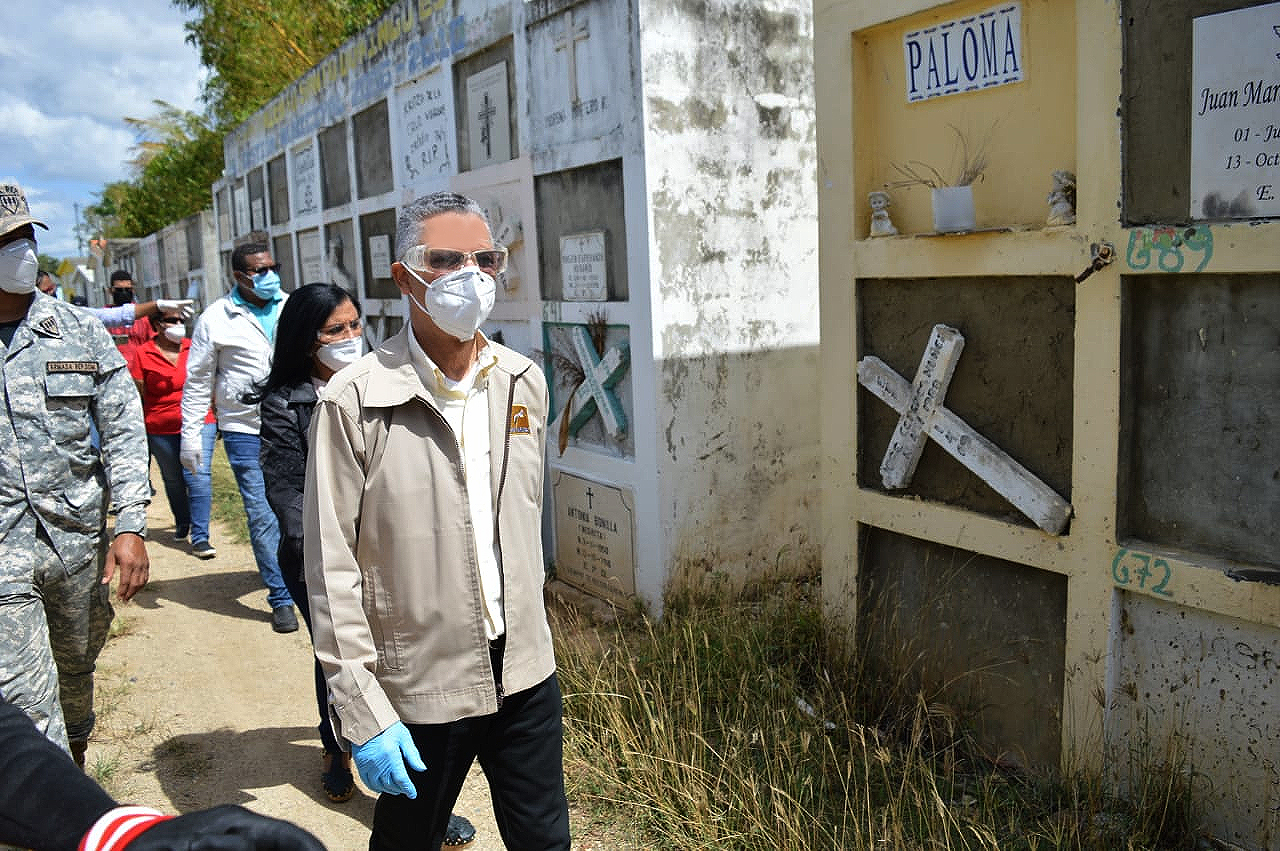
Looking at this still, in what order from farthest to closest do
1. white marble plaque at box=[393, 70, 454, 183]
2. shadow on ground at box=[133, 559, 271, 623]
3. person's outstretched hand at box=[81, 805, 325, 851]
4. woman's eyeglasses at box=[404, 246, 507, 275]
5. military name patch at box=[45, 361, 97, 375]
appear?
white marble plaque at box=[393, 70, 454, 183] < shadow on ground at box=[133, 559, 271, 623] < military name patch at box=[45, 361, 97, 375] < woman's eyeglasses at box=[404, 246, 507, 275] < person's outstretched hand at box=[81, 805, 325, 851]

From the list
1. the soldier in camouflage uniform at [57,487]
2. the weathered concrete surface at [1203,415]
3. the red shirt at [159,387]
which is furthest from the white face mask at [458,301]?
the red shirt at [159,387]

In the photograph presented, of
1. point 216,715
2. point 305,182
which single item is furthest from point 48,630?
point 305,182

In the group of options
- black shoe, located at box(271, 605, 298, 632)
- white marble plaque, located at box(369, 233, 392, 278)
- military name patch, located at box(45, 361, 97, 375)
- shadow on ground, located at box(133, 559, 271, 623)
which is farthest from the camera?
white marble plaque, located at box(369, 233, 392, 278)

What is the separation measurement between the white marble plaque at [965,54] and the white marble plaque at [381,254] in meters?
5.63

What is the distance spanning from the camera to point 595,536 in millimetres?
5949

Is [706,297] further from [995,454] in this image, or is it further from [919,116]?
[995,454]

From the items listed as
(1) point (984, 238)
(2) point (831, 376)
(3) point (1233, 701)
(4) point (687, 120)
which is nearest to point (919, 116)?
(1) point (984, 238)

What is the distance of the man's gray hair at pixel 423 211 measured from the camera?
2473 mm

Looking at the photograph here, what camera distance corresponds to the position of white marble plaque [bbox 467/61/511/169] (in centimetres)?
648

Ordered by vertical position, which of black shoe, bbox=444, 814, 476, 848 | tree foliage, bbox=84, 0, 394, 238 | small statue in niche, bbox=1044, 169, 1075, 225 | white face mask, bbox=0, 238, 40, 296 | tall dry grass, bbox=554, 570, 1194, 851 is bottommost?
black shoe, bbox=444, 814, 476, 848

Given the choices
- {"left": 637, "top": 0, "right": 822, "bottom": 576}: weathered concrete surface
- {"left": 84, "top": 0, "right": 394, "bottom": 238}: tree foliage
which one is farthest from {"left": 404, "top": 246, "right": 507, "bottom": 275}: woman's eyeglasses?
{"left": 84, "top": 0, "right": 394, "bottom": 238}: tree foliage

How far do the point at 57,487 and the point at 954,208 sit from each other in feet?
10.1

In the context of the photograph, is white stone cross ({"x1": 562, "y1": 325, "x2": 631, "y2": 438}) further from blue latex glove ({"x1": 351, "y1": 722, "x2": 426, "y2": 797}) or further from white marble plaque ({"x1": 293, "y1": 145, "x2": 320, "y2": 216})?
white marble plaque ({"x1": 293, "y1": 145, "x2": 320, "y2": 216})

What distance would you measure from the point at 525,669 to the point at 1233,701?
203cm
